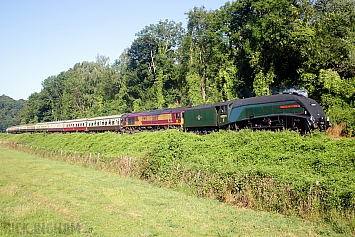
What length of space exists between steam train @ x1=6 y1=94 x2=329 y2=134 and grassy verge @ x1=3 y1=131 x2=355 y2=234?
7.01 m

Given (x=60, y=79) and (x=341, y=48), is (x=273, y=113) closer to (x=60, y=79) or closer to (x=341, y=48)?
(x=341, y=48)

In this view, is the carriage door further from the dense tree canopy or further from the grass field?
the grass field

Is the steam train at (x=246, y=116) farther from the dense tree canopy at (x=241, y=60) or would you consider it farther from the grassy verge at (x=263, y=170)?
the grassy verge at (x=263, y=170)

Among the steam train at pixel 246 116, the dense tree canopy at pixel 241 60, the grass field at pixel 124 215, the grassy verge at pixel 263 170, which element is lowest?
the grass field at pixel 124 215

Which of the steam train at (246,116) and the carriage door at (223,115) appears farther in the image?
the carriage door at (223,115)

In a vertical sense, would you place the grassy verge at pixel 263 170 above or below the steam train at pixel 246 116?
below

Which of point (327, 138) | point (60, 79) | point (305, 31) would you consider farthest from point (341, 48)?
point (60, 79)

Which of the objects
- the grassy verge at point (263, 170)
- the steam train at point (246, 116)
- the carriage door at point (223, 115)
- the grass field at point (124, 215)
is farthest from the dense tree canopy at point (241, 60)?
the grass field at point (124, 215)

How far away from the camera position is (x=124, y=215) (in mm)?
11164

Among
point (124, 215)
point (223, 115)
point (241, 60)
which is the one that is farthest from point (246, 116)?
point (241, 60)

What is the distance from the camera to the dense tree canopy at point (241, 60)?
29250mm

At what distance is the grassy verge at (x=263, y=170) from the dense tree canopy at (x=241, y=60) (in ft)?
39.6

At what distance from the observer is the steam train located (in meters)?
22.1

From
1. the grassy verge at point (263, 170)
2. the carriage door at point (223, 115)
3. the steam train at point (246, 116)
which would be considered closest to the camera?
the grassy verge at point (263, 170)
